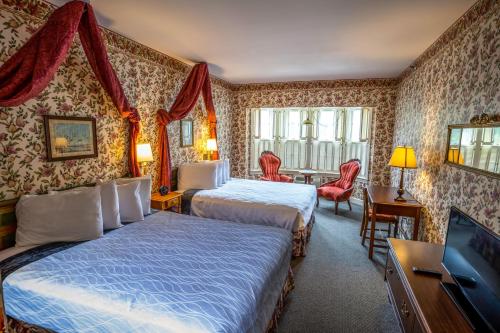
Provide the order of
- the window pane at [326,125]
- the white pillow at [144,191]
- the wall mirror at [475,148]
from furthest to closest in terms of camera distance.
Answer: the window pane at [326,125], the white pillow at [144,191], the wall mirror at [475,148]

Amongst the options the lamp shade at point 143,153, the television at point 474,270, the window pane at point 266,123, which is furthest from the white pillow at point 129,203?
the window pane at point 266,123

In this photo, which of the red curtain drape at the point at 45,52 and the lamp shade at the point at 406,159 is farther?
the lamp shade at the point at 406,159

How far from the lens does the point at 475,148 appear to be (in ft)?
6.41

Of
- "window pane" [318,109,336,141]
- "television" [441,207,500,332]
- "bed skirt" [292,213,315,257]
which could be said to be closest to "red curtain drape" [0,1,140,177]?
"bed skirt" [292,213,315,257]

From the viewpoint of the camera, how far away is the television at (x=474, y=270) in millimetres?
1211

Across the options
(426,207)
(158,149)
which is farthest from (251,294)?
(158,149)

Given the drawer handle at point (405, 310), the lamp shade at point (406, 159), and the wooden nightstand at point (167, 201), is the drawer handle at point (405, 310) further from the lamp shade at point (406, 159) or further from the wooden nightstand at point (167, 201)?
the wooden nightstand at point (167, 201)

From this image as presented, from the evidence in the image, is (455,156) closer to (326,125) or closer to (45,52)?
(45,52)

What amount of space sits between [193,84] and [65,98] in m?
1.90

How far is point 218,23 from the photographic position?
260 cm

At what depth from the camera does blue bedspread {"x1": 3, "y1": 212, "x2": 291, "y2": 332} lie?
135 cm

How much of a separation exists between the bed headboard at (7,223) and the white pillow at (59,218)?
0.30 feet

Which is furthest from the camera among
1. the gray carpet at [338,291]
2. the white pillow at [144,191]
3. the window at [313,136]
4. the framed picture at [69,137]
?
the window at [313,136]

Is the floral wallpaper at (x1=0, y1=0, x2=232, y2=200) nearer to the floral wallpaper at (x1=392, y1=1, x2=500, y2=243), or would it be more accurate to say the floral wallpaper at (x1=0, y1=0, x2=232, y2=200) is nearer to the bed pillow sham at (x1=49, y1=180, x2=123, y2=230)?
the bed pillow sham at (x1=49, y1=180, x2=123, y2=230)
